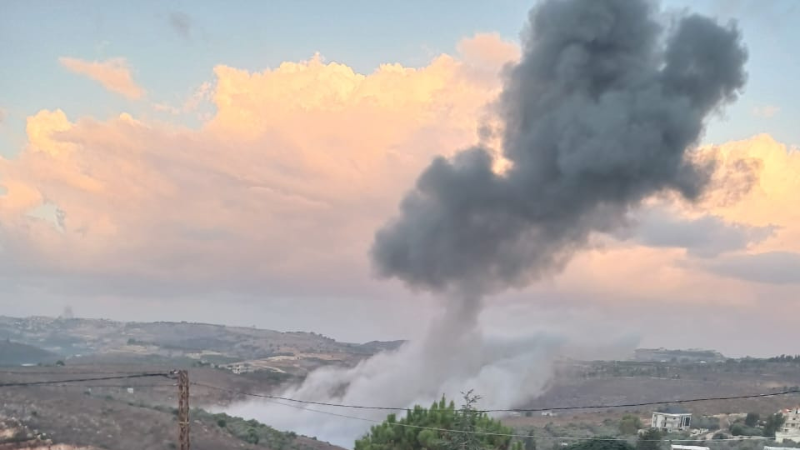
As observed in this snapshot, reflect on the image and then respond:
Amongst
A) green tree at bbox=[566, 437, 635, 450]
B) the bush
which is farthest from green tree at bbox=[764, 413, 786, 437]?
green tree at bbox=[566, 437, 635, 450]

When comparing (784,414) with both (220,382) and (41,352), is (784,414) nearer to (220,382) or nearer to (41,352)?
(220,382)

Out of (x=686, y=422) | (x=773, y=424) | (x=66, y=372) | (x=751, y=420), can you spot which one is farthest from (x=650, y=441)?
(x=66, y=372)

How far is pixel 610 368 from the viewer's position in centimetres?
15762

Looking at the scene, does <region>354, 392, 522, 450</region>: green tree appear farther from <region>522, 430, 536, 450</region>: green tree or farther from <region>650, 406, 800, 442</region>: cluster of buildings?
<region>650, 406, 800, 442</region>: cluster of buildings

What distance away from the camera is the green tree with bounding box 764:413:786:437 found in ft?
233

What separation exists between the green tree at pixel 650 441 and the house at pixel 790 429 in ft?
→ 38.7

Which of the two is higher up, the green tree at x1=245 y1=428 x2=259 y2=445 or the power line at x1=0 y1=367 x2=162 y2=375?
the power line at x1=0 y1=367 x2=162 y2=375

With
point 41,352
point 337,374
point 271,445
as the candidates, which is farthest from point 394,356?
point 41,352

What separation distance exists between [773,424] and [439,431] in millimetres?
48220

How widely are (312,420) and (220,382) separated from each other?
45.5 ft

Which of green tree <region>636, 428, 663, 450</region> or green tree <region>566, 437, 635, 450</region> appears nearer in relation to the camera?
green tree <region>566, 437, 635, 450</region>

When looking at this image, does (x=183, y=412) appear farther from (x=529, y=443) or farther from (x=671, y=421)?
(x=671, y=421)

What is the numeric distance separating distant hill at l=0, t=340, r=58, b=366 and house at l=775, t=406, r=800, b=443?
434ft

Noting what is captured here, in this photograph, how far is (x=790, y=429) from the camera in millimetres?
71688
